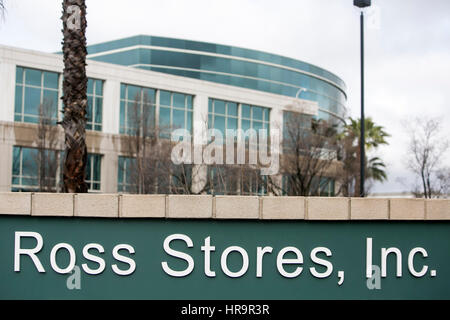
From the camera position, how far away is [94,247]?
26.8ft

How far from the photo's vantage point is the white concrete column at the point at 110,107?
4666 cm

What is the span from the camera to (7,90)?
42.0m

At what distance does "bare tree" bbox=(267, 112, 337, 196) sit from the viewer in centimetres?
4009

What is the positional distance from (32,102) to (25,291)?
36975 mm

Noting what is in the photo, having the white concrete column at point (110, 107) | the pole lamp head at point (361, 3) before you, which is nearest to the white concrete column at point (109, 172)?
the white concrete column at point (110, 107)

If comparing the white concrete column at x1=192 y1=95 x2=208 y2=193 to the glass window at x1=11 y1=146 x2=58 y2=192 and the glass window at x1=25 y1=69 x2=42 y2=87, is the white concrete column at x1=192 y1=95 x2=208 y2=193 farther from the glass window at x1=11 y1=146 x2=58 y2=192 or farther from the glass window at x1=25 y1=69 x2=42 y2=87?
the glass window at x1=25 y1=69 x2=42 y2=87

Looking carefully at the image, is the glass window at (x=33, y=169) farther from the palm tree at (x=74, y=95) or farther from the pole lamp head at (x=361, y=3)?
the palm tree at (x=74, y=95)

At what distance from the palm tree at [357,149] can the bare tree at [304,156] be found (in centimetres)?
141

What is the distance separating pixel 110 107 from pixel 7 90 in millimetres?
7481

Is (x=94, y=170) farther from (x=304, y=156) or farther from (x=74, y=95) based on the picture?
(x=74, y=95)

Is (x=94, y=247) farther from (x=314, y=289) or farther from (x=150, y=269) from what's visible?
(x=314, y=289)

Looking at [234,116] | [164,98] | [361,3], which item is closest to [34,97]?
[164,98]

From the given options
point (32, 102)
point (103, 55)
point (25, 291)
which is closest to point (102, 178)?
point (32, 102)

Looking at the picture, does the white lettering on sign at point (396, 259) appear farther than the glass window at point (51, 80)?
No
